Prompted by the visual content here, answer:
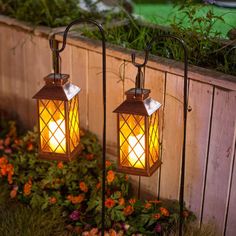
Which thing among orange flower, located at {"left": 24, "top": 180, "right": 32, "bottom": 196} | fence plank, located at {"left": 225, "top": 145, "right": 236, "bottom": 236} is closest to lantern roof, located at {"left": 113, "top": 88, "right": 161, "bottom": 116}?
fence plank, located at {"left": 225, "top": 145, "right": 236, "bottom": 236}

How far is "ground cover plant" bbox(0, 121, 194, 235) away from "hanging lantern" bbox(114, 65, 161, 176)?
0.72 meters

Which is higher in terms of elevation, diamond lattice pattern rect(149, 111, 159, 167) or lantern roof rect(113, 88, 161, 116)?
lantern roof rect(113, 88, 161, 116)

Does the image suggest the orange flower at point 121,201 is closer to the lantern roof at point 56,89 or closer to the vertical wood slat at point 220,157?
the vertical wood slat at point 220,157

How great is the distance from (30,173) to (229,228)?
1300mm

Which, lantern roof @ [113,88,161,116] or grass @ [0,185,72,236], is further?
grass @ [0,185,72,236]

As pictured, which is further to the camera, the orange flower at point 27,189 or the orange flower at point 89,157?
the orange flower at point 89,157

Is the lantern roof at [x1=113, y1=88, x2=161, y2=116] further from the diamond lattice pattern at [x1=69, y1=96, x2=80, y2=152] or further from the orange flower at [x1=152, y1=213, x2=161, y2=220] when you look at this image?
the orange flower at [x1=152, y1=213, x2=161, y2=220]

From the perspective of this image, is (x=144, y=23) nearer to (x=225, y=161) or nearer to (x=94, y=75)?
(x=94, y=75)

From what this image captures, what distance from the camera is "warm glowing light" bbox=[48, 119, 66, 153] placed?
262 cm

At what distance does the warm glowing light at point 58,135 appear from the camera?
2621 mm

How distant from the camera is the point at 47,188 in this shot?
11.6 ft

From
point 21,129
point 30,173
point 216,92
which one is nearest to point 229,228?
point 216,92

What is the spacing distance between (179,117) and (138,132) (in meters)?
0.68

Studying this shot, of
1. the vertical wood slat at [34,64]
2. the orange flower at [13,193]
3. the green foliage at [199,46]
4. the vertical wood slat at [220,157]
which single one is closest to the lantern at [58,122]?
the vertical wood slat at [220,157]
